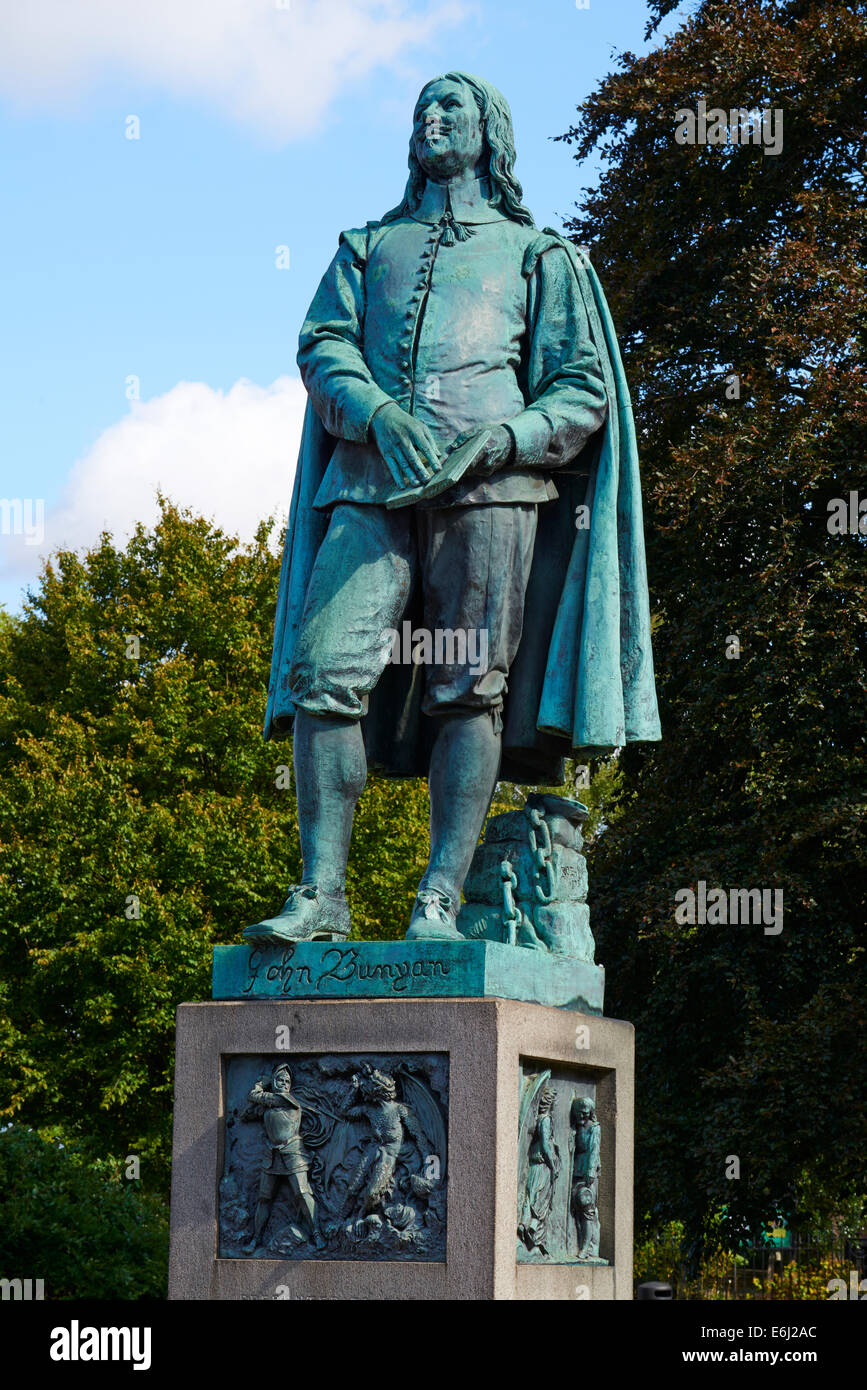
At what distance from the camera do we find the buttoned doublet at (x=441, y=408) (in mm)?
7020

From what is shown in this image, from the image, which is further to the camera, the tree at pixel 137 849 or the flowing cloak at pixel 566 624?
the tree at pixel 137 849

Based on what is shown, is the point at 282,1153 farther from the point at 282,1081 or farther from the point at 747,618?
the point at 747,618

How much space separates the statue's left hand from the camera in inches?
273

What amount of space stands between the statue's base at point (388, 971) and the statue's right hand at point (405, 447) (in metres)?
1.63

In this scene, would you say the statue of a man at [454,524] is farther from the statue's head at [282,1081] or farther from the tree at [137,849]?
the tree at [137,849]

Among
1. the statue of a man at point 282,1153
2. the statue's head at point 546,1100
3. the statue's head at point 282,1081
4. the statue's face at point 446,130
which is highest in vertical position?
the statue's face at point 446,130

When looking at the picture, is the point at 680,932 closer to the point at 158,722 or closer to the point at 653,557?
the point at 653,557

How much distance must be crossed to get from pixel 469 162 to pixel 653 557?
13.6m

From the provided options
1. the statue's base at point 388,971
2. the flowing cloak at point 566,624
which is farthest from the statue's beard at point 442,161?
the statue's base at point 388,971

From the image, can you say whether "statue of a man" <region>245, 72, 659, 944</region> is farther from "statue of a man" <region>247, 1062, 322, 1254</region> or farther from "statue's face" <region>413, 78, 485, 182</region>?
"statue of a man" <region>247, 1062, 322, 1254</region>

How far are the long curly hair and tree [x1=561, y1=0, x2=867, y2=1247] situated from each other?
11.2 metres

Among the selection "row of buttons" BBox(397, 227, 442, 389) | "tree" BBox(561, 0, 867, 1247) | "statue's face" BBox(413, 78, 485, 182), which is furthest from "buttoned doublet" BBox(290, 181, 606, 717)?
"tree" BBox(561, 0, 867, 1247)
